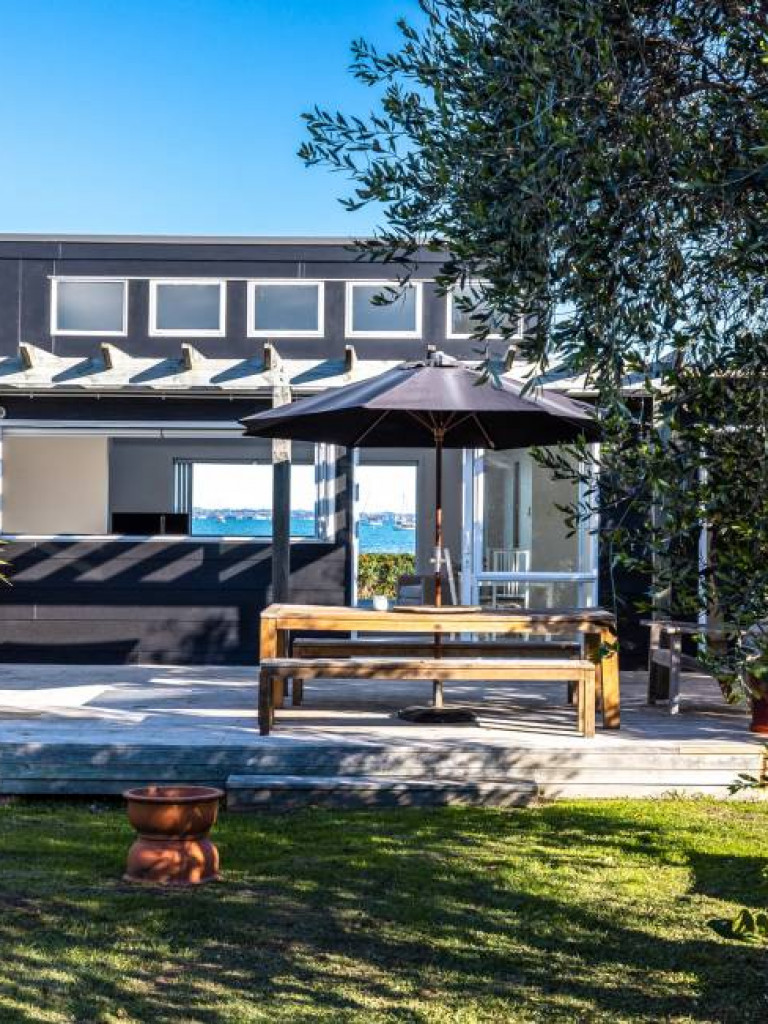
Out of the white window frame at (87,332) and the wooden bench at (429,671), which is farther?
the white window frame at (87,332)

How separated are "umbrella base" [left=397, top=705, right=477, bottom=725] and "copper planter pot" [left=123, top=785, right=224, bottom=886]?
7.83 ft

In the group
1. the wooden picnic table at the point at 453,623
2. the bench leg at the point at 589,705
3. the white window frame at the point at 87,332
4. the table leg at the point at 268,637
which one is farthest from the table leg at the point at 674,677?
the white window frame at the point at 87,332


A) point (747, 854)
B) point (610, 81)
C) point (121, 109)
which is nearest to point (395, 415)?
point (747, 854)

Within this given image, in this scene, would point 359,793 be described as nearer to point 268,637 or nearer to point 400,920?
point 268,637

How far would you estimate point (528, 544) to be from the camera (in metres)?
10.7

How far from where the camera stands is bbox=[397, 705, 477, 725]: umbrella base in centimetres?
735

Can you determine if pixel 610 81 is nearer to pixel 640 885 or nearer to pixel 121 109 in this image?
pixel 640 885

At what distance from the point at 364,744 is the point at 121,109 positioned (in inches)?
495

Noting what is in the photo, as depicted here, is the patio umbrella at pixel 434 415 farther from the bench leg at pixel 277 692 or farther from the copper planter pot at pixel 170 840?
the copper planter pot at pixel 170 840

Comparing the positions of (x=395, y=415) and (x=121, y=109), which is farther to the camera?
(x=121, y=109)

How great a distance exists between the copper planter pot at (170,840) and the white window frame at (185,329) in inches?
360

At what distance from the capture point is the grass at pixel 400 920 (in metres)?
3.87

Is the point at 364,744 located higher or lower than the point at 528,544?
lower

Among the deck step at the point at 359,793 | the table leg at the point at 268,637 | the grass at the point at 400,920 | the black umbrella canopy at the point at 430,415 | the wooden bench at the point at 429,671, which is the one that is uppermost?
the black umbrella canopy at the point at 430,415
